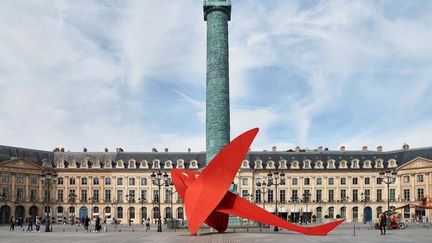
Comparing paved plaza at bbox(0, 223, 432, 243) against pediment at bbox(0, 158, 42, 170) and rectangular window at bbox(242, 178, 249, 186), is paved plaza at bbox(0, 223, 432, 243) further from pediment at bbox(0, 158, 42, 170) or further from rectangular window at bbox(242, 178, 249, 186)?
rectangular window at bbox(242, 178, 249, 186)

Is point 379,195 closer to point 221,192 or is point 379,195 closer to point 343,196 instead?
point 343,196

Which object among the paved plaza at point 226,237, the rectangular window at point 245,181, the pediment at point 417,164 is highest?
the pediment at point 417,164

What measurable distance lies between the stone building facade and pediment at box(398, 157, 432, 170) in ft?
1.30

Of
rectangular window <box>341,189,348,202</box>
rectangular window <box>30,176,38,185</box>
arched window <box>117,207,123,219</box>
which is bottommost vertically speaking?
arched window <box>117,207,123,219</box>

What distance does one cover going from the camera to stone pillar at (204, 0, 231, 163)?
4606 centimetres

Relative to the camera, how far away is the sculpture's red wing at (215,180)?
28.0m

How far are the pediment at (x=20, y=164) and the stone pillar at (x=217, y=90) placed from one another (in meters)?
40.5

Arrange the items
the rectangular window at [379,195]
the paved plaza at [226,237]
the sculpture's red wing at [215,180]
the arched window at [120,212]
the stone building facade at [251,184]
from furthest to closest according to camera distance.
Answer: the rectangular window at [379,195]
the arched window at [120,212]
the stone building facade at [251,184]
the sculpture's red wing at [215,180]
the paved plaza at [226,237]

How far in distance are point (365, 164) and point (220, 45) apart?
152 ft

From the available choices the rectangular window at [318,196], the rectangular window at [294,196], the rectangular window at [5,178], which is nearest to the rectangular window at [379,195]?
the rectangular window at [318,196]

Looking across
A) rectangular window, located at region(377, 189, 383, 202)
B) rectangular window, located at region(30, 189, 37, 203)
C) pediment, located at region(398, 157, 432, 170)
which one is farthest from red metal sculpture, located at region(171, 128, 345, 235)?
rectangular window, located at region(377, 189, 383, 202)

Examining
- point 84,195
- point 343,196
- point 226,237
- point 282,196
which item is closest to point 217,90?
point 226,237

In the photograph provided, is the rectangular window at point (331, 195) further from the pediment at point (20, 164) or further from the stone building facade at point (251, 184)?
the pediment at point (20, 164)

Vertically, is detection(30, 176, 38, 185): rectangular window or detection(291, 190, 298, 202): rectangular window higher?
detection(30, 176, 38, 185): rectangular window
